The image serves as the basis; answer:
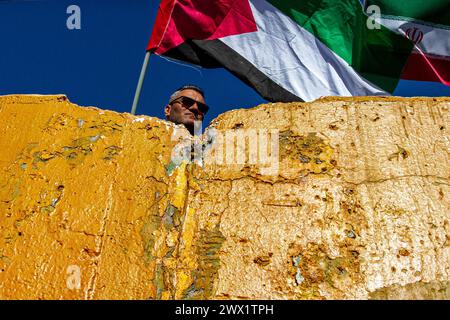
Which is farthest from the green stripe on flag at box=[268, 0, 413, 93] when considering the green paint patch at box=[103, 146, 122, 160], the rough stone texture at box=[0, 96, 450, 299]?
the green paint patch at box=[103, 146, 122, 160]

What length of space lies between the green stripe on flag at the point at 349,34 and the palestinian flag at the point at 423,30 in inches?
5.3

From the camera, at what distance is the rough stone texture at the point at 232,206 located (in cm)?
126

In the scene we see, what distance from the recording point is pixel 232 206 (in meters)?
1.42

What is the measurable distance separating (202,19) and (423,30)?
181 centimetres

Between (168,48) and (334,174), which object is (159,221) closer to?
(334,174)

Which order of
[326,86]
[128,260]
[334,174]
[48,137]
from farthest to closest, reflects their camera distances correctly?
[326,86] → [48,137] → [334,174] → [128,260]

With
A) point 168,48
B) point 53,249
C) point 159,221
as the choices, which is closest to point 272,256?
point 159,221

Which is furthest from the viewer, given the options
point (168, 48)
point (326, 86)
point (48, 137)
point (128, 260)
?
point (326, 86)

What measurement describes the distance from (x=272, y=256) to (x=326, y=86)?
2510 mm

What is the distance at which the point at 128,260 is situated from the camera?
133cm

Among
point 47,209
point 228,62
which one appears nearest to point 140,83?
point 228,62

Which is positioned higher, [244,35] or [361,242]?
[244,35]

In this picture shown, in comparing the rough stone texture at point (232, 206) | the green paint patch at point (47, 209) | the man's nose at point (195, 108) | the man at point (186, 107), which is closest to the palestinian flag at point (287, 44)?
the man at point (186, 107)

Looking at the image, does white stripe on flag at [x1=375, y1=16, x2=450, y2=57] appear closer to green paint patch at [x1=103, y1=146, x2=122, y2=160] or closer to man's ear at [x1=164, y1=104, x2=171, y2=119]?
man's ear at [x1=164, y1=104, x2=171, y2=119]
